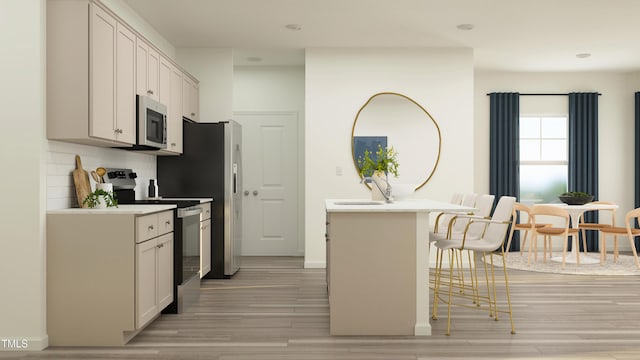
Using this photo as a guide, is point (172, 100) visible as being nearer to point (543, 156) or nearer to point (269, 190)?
point (269, 190)

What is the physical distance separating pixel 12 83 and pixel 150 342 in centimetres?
188

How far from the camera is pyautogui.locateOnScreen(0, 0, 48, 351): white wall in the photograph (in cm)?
346

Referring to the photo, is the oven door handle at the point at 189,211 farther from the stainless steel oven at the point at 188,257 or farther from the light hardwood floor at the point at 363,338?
the light hardwood floor at the point at 363,338

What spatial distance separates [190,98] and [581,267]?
16.9 ft

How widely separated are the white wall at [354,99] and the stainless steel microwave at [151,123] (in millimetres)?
2202

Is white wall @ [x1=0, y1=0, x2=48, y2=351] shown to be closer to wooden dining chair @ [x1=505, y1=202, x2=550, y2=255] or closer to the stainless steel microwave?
the stainless steel microwave

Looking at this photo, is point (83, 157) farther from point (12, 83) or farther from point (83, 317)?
point (83, 317)

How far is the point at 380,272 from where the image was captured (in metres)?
3.82

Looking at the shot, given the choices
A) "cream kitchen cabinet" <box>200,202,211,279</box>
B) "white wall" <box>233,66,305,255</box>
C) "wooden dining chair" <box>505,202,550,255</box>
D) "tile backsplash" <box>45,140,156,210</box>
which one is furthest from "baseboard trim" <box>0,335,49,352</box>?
"wooden dining chair" <box>505,202,550,255</box>

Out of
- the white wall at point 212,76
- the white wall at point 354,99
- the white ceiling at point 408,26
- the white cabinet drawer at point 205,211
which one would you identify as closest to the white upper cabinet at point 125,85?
the white ceiling at point 408,26

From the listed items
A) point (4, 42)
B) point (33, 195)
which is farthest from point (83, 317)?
point (4, 42)

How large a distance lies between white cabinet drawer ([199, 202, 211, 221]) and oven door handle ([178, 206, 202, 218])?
0.27 meters

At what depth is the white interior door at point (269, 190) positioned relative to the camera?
806 cm

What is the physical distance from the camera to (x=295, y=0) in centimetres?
516
